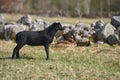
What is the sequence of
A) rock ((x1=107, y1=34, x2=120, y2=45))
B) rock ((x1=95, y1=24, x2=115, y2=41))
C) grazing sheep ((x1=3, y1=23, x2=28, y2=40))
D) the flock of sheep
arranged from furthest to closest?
grazing sheep ((x1=3, y1=23, x2=28, y2=40)), rock ((x1=95, y1=24, x2=115, y2=41)), the flock of sheep, rock ((x1=107, y1=34, x2=120, y2=45))

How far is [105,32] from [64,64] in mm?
6097

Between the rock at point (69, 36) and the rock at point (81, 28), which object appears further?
the rock at point (81, 28)

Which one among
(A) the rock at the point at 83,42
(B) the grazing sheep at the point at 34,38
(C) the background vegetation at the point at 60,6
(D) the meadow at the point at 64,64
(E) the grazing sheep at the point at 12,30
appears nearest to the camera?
(D) the meadow at the point at 64,64

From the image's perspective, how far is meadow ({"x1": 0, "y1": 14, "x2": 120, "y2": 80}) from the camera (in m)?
16.3

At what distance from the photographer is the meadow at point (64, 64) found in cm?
1631

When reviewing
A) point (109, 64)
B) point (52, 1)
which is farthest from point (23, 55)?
point (52, 1)

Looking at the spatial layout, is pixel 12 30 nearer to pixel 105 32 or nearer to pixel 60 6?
pixel 105 32

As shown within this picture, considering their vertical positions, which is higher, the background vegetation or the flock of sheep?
the flock of sheep

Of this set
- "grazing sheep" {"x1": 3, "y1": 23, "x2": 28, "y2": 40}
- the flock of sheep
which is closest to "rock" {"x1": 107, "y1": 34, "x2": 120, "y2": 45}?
the flock of sheep

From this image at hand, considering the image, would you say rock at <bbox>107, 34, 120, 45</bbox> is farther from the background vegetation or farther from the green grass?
the background vegetation

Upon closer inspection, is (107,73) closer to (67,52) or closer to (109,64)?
(109,64)

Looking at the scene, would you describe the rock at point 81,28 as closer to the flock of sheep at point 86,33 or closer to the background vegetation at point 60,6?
the flock of sheep at point 86,33

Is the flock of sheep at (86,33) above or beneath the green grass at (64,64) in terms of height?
beneath

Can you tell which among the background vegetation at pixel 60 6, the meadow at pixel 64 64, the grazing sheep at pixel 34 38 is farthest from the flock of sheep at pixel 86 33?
the background vegetation at pixel 60 6
